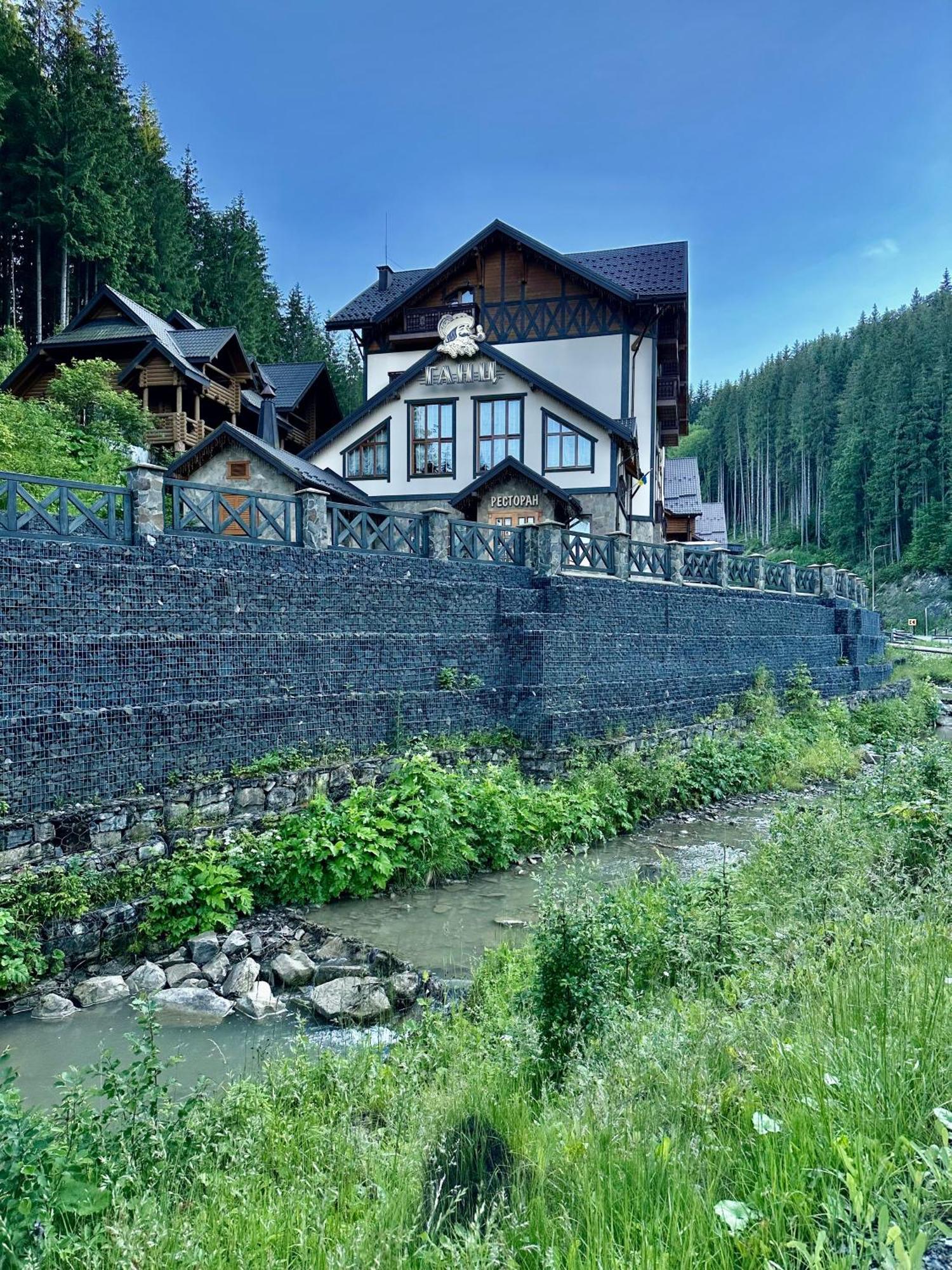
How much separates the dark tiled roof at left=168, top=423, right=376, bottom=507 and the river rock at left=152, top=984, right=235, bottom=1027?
15624 mm

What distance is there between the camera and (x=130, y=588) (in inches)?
357

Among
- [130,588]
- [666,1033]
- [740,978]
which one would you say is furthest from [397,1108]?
[130,588]

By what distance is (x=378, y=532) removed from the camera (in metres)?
12.5

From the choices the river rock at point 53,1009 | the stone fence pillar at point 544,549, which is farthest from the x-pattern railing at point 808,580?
the river rock at point 53,1009

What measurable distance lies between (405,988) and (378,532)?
7583 mm

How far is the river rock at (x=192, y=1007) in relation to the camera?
6.68 meters

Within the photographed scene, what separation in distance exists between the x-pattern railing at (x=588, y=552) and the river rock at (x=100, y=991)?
10.6 meters

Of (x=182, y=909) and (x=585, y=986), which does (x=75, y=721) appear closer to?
(x=182, y=909)

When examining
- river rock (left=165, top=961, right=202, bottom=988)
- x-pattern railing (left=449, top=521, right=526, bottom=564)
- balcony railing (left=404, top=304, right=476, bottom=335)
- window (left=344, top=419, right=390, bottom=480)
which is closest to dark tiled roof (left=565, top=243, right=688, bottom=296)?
balcony railing (left=404, top=304, right=476, bottom=335)

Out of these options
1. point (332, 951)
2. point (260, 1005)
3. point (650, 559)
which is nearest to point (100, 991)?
point (260, 1005)

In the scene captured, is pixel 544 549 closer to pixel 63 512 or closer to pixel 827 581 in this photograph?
pixel 63 512

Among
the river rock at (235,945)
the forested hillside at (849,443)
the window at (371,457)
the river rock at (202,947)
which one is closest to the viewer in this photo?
the river rock at (202,947)

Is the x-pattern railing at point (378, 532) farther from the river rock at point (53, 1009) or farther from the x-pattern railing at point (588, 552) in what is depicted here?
the river rock at point (53, 1009)

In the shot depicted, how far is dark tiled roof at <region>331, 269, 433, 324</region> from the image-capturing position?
30062mm
